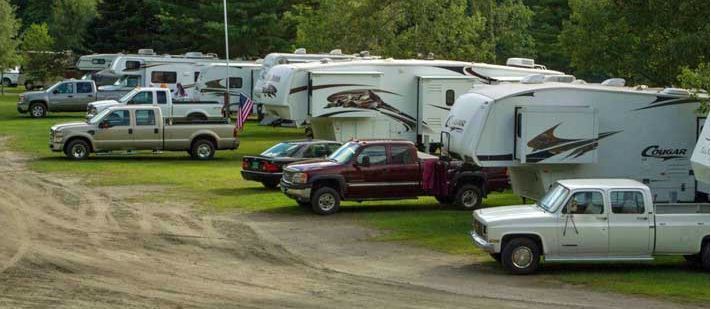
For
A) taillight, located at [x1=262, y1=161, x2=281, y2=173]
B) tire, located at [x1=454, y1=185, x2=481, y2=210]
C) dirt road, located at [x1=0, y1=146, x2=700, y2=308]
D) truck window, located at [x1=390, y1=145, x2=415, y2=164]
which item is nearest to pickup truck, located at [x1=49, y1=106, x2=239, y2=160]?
taillight, located at [x1=262, y1=161, x2=281, y2=173]

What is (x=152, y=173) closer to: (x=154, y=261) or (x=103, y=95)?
(x=154, y=261)

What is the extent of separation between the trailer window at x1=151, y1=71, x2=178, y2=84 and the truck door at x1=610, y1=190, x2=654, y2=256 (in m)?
36.6

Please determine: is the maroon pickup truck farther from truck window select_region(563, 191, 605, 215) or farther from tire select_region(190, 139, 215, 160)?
tire select_region(190, 139, 215, 160)

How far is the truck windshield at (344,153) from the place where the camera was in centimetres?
2428

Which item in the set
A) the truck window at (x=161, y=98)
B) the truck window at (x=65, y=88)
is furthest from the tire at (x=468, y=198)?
the truck window at (x=65, y=88)

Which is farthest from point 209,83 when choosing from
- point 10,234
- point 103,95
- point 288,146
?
point 10,234

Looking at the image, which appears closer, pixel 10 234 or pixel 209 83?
pixel 10 234

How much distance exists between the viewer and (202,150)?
3491 centimetres

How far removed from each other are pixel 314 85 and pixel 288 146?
5800mm

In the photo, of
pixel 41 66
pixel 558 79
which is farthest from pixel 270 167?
pixel 41 66

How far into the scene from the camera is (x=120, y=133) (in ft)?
111

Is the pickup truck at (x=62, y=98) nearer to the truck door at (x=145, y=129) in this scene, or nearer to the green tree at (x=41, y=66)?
the truck door at (x=145, y=129)

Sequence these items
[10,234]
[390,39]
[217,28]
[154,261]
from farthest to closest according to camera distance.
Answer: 1. [217,28]
2. [390,39]
3. [10,234]
4. [154,261]

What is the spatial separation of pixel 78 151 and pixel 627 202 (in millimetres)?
20088
